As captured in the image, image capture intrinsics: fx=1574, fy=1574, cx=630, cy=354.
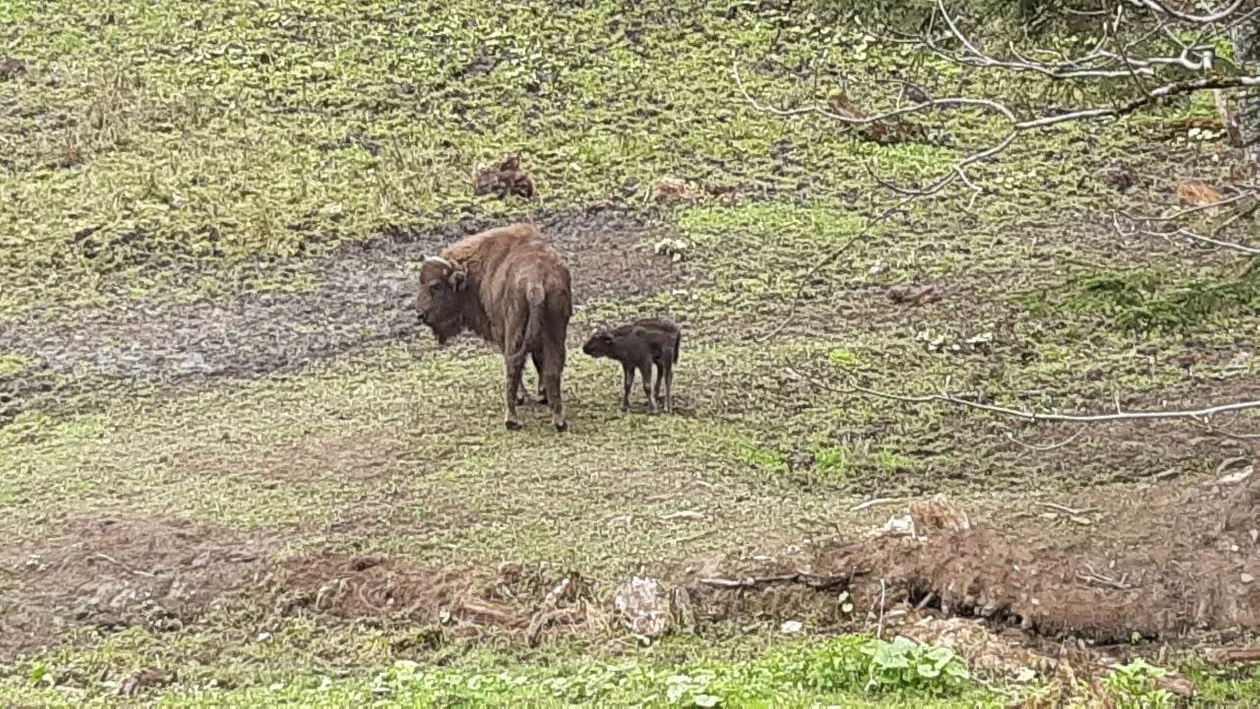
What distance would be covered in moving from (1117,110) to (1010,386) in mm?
6406

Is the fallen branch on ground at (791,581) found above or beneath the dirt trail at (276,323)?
above

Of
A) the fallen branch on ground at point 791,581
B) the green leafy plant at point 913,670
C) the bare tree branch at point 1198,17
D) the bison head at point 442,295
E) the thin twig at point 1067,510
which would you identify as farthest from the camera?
the bison head at point 442,295

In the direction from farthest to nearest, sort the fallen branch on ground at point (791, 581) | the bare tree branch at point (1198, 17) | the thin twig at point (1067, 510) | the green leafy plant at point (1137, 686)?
the thin twig at point (1067, 510) < the fallen branch on ground at point (791, 581) < the green leafy plant at point (1137, 686) < the bare tree branch at point (1198, 17)

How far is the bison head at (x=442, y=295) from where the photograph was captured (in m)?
11.4

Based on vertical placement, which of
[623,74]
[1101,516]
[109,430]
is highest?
[623,74]

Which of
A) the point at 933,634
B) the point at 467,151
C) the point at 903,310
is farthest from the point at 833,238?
the point at 933,634

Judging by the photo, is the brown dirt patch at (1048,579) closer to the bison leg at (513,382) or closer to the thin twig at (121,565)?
the thin twig at (121,565)

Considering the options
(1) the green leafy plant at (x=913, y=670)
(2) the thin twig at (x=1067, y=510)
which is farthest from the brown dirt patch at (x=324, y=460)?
(1) the green leafy plant at (x=913, y=670)

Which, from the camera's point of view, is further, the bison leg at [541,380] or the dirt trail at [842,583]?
the bison leg at [541,380]

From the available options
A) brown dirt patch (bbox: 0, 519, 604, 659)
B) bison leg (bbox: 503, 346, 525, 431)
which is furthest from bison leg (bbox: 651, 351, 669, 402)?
brown dirt patch (bbox: 0, 519, 604, 659)

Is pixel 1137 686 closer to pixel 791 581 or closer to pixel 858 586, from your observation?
pixel 858 586

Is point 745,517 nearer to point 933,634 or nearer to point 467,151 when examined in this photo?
point 933,634

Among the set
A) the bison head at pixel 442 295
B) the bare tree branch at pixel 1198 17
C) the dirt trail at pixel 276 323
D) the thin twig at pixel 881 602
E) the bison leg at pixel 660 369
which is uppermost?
the bare tree branch at pixel 1198 17

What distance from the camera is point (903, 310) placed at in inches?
533
